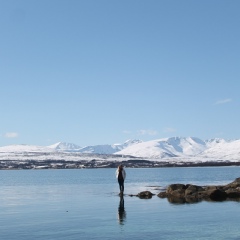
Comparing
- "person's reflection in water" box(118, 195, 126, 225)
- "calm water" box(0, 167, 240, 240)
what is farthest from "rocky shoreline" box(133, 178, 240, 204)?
"person's reflection in water" box(118, 195, 126, 225)

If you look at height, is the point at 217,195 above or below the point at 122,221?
above

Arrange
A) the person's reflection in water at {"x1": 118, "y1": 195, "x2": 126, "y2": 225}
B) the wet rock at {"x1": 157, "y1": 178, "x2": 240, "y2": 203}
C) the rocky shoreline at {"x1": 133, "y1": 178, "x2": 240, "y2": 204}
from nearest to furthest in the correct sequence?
the person's reflection in water at {"x1": 118, "y1": 195, "x2": 126, "y2": 225}, the rocky shoreline at {"x1": 133, "y1": 178, "x2": 240, "y2": 204}, the wet rock at {"x1": 157, "y1": 178, "x2": 240, "y2": 203}

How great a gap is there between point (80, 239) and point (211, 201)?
1663 cm

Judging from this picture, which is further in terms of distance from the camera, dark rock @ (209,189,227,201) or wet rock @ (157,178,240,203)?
dark rock @ (209,189,227,201)

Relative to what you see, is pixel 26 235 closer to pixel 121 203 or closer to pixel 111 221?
pixel 111 221

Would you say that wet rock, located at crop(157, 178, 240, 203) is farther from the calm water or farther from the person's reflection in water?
the person's reflection in water

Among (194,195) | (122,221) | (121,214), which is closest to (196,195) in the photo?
(194,195)

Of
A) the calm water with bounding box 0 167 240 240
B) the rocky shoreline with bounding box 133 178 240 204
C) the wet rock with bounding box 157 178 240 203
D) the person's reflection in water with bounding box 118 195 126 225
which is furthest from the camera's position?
the wet rock with bounding box 157 178 240 203

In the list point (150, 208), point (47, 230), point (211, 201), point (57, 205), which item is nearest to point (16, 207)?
point (57, 205)

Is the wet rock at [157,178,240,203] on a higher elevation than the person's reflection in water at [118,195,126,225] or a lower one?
higher

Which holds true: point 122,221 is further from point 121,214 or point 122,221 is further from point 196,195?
point 196,195

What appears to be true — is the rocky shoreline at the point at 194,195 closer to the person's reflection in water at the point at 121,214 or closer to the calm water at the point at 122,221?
the calm water at the point at 122,221

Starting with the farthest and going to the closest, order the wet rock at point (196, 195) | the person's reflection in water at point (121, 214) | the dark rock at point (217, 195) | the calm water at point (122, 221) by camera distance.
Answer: the dark rock at point (217, 195), the wet rock at point (196, 195), the person's reflection in water at point (121, 214), the calm water at point (122, 221)

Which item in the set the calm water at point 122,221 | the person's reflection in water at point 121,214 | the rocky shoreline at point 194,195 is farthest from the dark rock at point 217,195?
the person's reflection in water at point 121,214
